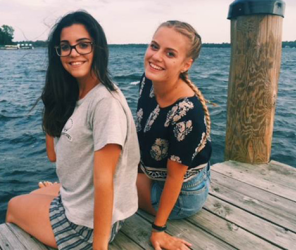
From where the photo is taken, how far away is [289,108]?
11883 mm

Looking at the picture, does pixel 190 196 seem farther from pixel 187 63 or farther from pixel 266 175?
pixel 266 175

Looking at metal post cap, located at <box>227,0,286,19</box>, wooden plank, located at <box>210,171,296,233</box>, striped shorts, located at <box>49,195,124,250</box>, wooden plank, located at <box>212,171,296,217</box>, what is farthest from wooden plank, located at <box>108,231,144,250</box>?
metal post cap, located at <box>227,0,286,19</box>

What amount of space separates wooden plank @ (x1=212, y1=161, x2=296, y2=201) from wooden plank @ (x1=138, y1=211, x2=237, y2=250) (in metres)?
1.00

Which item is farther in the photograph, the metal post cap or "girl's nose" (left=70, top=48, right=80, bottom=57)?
the metal post cap

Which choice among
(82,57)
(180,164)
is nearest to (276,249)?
(180,164)

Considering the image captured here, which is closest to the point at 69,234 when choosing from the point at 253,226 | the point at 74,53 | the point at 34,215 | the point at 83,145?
the point at 34,215

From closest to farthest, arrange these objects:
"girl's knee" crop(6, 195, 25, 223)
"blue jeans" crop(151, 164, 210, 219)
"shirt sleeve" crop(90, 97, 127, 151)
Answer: "shirt sleeve" crop(90, 97, 127, 151) < "girl's knee" crop(6, 195, 25, 223) < "blue jeans" crop(151, 164, 210, 219)

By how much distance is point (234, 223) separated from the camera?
254 cm

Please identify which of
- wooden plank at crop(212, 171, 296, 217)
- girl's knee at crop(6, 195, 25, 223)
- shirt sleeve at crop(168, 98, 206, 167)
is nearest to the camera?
shirt sleeve at crop(168, 98, 206, 167)

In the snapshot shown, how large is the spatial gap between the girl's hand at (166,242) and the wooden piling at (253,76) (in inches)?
66.1

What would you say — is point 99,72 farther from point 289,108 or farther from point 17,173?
point 289,108

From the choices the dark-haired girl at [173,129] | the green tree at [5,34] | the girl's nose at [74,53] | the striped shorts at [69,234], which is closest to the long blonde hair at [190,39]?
the dark-haired girl at [173,129]

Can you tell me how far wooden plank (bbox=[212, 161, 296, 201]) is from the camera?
3.05m

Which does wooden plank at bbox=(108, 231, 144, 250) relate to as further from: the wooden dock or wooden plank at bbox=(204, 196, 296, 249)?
wooden plank at bbox=(204, 196, 296, 249)
